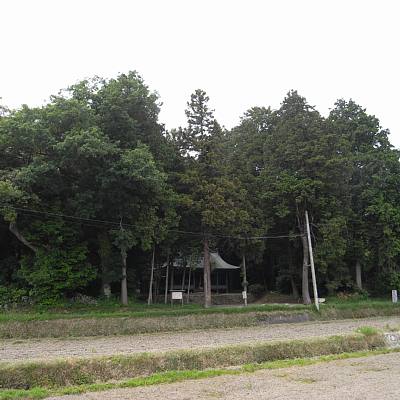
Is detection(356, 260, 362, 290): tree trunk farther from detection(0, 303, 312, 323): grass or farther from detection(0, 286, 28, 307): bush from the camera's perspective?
detection(0, 286, 28, 307): bush

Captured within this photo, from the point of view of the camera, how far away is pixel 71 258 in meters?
26.0

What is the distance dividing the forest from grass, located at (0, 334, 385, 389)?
1378 cm

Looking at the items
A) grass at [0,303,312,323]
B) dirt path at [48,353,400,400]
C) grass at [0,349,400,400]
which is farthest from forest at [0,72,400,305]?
dirt path at [48,353,400,400]

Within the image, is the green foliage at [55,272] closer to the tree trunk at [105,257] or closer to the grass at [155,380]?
the tree trunk at [105,257]

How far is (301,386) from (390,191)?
3294 cm

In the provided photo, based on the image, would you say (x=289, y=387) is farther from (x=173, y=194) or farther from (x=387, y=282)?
(x=387, y=282)

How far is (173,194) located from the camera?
93.4 feet

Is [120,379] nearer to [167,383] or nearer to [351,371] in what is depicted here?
[167,383]

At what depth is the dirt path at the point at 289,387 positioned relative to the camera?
7570mm

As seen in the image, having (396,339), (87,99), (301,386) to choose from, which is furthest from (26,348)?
(87,99)

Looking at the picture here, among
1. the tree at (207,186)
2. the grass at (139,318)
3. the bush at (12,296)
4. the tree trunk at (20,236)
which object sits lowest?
the grass at (139,318)

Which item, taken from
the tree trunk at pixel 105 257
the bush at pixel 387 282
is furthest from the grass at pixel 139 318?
the bush at pixel 387 282

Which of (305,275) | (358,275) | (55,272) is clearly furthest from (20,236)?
(358,275)

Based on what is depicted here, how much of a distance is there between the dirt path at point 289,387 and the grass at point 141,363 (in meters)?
1.78
